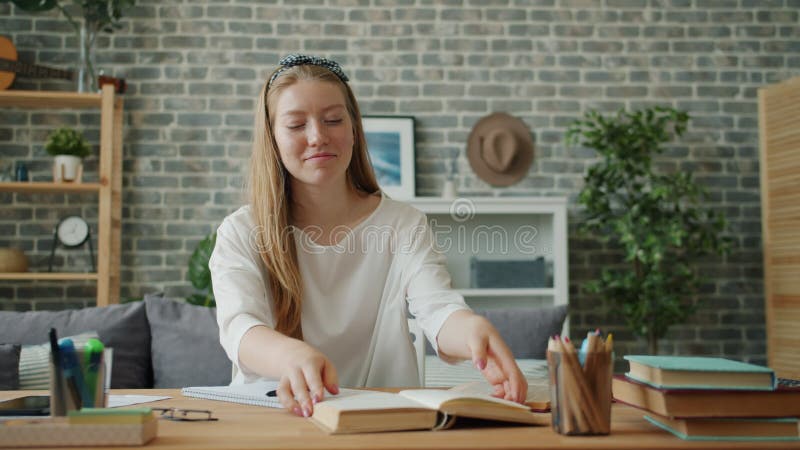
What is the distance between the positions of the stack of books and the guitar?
349 cm

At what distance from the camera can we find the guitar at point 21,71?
3727 millimetres

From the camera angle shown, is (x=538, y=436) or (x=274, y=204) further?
(x=274, y=204)

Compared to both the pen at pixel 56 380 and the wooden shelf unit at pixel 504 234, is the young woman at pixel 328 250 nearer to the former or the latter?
the pen at pixel 56 380

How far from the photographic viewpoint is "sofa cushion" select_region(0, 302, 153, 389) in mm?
2646

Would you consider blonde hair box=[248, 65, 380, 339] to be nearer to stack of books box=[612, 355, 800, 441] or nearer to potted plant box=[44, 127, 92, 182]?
stack of books box=[612, 355, 800, 441]

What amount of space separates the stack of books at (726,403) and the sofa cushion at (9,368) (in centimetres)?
215

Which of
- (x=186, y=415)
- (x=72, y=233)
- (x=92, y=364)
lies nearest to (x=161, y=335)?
A: (x=72, y=233)

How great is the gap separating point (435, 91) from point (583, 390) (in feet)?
11.1

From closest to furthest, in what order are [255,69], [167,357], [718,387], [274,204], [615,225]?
[718,387] < [274,204] < [167,357] < [615,225] < [255,69]

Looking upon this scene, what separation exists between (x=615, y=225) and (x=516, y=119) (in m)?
0.85

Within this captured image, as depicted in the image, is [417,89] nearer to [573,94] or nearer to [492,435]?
[573,94]

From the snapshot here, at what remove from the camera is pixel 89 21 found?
382 cm

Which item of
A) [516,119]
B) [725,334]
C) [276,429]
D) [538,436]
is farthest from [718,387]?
[725,334]

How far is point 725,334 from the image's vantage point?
4.14 meters
